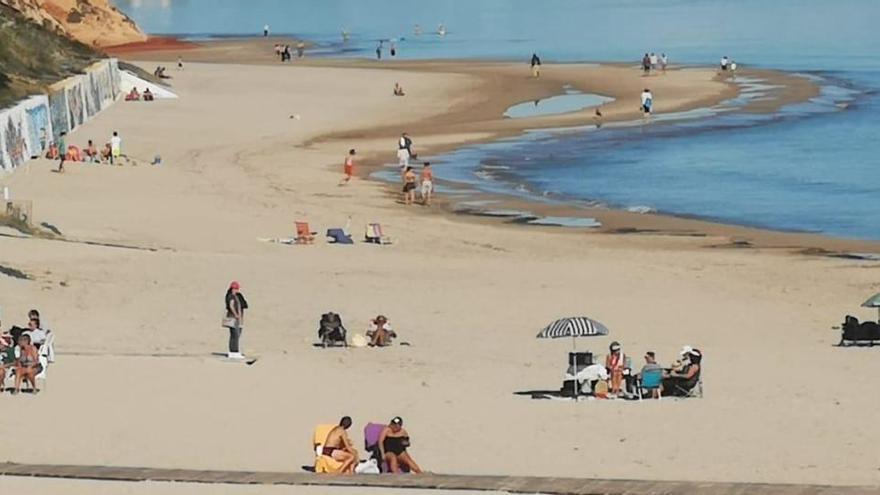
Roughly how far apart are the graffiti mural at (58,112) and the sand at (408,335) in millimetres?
5025

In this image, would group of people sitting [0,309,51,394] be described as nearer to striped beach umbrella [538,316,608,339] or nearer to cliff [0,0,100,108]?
striped beach umbrella [538,316,608,339]

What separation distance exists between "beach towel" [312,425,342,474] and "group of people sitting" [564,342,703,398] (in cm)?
393

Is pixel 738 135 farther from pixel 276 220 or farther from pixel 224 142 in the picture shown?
pixel 276 220

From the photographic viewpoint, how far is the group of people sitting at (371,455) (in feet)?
53.3

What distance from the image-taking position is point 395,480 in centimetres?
1531

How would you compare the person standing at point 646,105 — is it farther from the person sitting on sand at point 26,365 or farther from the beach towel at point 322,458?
the beach towel at point 322,458

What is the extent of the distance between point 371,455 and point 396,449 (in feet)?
1.37

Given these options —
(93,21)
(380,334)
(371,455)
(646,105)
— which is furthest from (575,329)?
(93,21)

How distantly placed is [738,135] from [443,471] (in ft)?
126

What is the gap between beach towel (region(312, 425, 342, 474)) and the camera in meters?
16.2

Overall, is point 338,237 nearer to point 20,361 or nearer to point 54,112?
point 20,361

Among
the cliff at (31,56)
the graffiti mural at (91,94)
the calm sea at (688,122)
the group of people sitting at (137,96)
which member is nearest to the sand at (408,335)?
the calm sea at (688,122)

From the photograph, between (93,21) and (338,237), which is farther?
(93,21)

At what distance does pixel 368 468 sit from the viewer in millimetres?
16359
